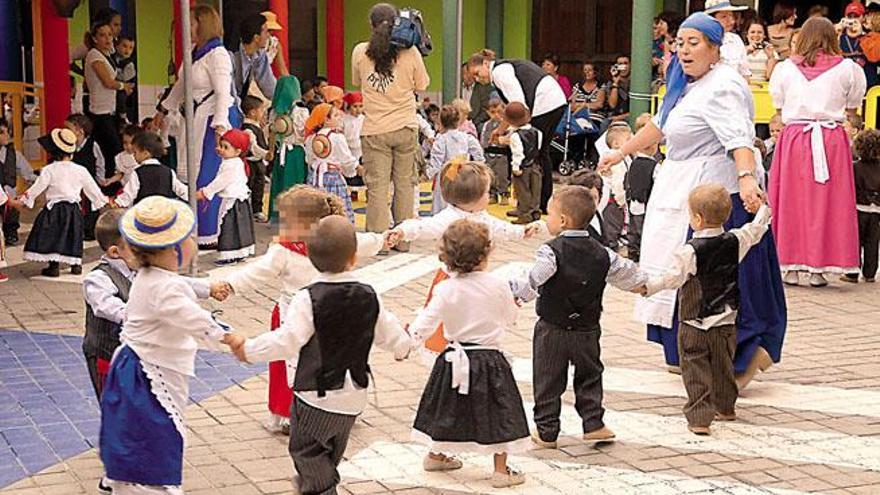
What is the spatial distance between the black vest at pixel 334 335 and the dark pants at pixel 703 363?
2.00m

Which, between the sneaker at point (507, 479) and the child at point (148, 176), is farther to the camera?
the child at point (148, 176)

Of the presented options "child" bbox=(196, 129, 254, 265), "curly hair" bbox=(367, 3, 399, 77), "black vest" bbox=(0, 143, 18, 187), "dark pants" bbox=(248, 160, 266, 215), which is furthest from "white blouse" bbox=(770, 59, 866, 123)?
"black vest" bbox=(0, 143, 18, 187)

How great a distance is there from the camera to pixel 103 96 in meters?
12.2

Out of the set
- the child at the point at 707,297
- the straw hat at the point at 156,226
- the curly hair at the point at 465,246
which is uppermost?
the straw hat at the point at 156,226

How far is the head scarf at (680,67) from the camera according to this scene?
6.36m

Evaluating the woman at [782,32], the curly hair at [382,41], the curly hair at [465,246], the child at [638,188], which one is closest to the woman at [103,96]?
the curly hair at [382,41]

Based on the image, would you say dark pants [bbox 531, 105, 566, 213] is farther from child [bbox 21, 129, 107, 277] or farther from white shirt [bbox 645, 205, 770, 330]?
white shirt [bbox 645, 205, 770, 330]

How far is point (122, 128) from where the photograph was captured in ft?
40.9

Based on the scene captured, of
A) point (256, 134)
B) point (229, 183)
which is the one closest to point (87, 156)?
point (256, 134)

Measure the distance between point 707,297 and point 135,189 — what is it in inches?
215

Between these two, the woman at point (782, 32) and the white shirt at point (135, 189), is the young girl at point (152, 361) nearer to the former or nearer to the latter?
the white shirt at point (135, 189)

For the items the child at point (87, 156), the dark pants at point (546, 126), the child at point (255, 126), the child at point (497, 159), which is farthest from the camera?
the child at point (497, 159)

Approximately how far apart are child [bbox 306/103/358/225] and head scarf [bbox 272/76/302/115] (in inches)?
47.9

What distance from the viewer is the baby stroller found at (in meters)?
17.3
